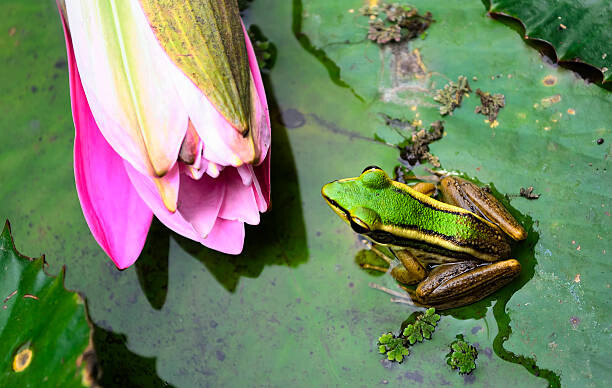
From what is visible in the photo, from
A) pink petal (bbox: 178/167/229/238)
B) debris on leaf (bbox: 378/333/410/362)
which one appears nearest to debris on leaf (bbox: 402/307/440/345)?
debris on leaf (bbox: 378/333/410/362)

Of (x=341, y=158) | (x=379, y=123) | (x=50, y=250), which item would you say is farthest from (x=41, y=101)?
(x=379, y=123)

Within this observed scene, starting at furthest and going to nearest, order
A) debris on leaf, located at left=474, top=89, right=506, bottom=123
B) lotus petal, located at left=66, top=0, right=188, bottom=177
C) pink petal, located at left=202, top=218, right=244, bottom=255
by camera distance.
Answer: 1. debris on leaf, located at left=474, top=89, right=506, bottom=123
2. pink petal, located at left=202, top=218, right=244, bottom=255
3. lotus petal, located at left=66, top=0, right=188, bottom=177

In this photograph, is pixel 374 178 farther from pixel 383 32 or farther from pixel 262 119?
pixel 383 32

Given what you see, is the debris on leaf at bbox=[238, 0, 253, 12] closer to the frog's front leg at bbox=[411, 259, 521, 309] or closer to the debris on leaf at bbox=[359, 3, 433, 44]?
the debris on leaf at bbox=[359, 3, 433, 44]

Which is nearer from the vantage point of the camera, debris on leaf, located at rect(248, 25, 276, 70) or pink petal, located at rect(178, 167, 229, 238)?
pink petal, located at rect(178, 167, 229, 238)

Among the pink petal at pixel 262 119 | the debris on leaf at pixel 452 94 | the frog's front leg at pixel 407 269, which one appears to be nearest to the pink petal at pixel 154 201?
the pink petal at pixel 262 119

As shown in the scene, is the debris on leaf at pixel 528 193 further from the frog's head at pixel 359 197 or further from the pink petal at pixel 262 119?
the pink petal at pixel 262 119

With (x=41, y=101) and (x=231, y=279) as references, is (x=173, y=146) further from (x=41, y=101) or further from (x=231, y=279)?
(x=41, y=101)

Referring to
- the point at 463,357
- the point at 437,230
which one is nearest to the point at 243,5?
the point at 437,230
